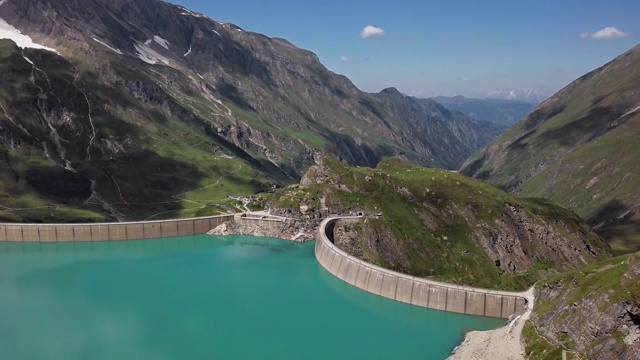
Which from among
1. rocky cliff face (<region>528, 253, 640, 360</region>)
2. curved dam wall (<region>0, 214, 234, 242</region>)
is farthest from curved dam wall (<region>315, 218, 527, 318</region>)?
curved dam wall (<region>0, 214, 234, 242</region>)

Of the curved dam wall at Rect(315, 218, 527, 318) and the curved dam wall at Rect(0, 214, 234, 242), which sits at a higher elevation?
the curved dam wall at Rect(0, 214, 234, 242)

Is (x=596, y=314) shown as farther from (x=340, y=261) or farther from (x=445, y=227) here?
(x=445, y=227)

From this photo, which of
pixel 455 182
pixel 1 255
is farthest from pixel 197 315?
pixel 455 182

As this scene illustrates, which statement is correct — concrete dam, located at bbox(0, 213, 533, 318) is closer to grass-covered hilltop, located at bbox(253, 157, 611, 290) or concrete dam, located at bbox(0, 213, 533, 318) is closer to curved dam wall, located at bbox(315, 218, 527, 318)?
curved dam wall, located at bbox(315, 218, 527, 318)

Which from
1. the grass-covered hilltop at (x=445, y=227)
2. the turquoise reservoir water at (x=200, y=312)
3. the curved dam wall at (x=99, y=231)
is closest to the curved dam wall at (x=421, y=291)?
the turquoise reservoir water at (x=200, y=312)

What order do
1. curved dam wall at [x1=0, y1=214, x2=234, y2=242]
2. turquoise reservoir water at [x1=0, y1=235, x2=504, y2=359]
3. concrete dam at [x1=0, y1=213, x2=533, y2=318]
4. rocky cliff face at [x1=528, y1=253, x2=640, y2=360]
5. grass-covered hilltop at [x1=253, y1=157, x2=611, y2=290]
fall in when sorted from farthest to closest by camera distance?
1. curved dam wall at [x1=0, y1=214, x2=234, y2=242]
2. grass-covered hilltop at [x1=253, y1=157, x2=611, y2=290]
3. concrete dam at [x1=0, y1=213, x2=533, y2=318]
4. turquoise reservoir water at [x1=0, y1=235, x2=504, y2=359]
5. rocky cliff face at [x1=528, y1=253, x2=640, y2=360]

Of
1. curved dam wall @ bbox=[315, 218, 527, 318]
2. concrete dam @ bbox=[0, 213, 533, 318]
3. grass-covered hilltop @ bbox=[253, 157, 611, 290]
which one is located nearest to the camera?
curved dam wall @ bbox=[315, 218, 527, 318]
